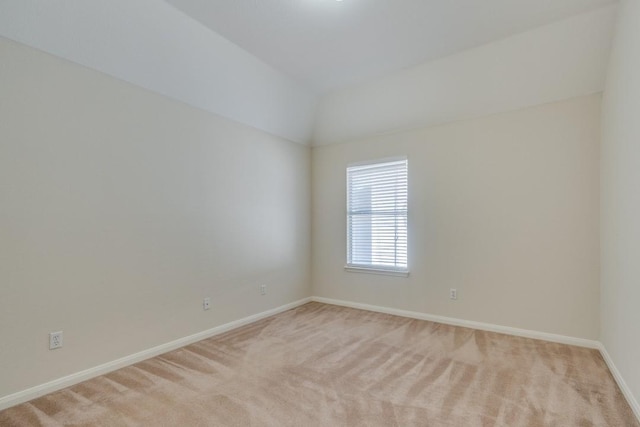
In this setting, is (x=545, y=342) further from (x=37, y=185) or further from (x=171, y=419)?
(x=37, y=185)

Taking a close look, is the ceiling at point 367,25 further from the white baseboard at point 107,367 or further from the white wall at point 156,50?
the white baseboard at point 107,367

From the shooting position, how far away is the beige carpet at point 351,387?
202cm

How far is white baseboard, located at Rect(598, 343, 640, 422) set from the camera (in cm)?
203

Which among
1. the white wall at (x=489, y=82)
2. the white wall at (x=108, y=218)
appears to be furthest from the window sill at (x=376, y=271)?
the white wall at (x=489, y=82)

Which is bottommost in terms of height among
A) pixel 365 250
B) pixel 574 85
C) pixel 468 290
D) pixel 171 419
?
pixel 171 419

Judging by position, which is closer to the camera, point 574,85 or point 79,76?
point 79,76

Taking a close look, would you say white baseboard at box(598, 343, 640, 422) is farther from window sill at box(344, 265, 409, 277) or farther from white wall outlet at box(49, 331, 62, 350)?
white wall outlet at box(49, 331, 62, 350)

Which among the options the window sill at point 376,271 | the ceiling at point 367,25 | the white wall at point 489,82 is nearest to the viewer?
the ceiling at point 367,25

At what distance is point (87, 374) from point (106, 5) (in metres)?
2.81

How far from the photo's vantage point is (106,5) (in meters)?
2.29

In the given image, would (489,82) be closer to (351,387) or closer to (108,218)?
(351,387)

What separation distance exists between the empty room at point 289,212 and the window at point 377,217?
0.04 m

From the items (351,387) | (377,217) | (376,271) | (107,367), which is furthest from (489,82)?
(107,367)

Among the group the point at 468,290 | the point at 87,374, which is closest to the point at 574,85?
the point at 468,290
